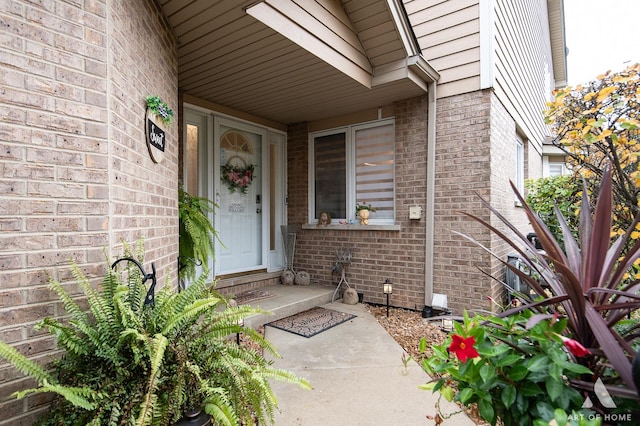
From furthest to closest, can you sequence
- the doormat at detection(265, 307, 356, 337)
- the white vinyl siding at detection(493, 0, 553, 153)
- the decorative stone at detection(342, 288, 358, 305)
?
the decorative stone at detection(342, 288, 358, 305)
the white vinyl siding at detection(493, 0, 553, 153)
the doormat at detection(265, 307, 356, 337)

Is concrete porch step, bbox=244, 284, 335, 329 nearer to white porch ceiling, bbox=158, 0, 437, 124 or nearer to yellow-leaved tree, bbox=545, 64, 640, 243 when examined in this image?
white porch ceiling, bbox=158, 0, 437, 124

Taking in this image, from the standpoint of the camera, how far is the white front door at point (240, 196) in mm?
4352

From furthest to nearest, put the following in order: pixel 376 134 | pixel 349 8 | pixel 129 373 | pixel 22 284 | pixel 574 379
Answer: pixel 376 134, pixel 349 8, pixel 22 284, pixel 129 373, pixel 574 379

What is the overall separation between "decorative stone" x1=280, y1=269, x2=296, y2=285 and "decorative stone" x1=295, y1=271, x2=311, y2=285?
0.27ft

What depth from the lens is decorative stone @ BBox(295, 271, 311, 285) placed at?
481cm

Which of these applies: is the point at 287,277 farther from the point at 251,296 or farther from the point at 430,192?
the point at 430,192

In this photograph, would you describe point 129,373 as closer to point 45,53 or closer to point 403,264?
point 45,53

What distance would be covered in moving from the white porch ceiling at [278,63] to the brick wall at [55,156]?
79cm

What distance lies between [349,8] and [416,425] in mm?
3569

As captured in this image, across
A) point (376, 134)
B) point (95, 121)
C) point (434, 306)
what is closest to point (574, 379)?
point (95, 121)

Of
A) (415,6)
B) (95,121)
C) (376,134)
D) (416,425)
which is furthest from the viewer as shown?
(376,134)

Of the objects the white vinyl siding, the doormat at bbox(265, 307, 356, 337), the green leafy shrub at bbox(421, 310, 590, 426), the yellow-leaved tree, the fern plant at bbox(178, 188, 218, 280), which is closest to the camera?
the green leafy shrub at bbox(421, 310, 590, 426)

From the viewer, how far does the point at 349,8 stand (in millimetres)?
3248

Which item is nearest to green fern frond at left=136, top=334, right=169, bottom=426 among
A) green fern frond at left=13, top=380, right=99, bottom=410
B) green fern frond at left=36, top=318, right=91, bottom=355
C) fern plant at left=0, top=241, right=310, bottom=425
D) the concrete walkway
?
fern plant at left=0, top=241, right=310, bottom=425
